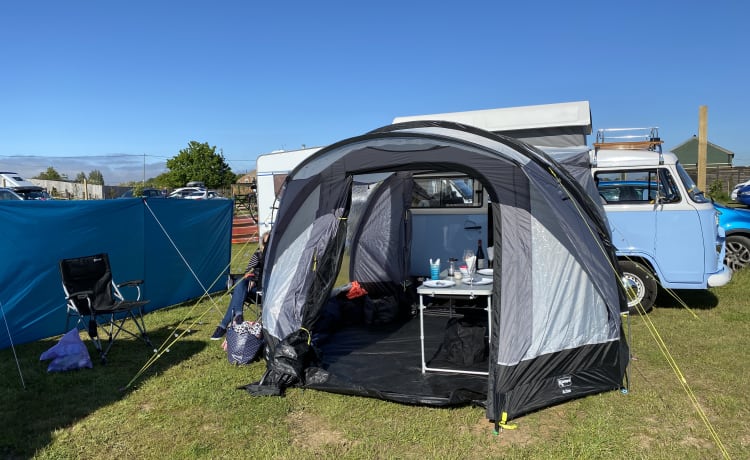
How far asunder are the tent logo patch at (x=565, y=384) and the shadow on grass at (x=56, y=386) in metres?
3.56

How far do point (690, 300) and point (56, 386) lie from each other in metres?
7.56

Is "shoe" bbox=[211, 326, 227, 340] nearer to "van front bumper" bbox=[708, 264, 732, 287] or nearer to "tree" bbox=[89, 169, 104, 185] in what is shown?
"van front bumper" bbox=[708, 264, 732, 287]

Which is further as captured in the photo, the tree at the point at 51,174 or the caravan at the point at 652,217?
the tree at the point at 51,174

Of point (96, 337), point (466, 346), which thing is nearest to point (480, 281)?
point (466, 346)

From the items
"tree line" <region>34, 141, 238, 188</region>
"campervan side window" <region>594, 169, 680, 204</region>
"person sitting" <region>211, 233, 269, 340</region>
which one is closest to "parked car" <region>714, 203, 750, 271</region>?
A: "campervan side window" <region>594, 169, 680, 204</region>

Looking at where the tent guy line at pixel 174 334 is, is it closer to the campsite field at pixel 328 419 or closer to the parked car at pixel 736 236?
the campsite field at pixel 328 419

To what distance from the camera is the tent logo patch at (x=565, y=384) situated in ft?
12.9

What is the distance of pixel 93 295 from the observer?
18.1 ft

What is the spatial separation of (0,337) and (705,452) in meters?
6.44

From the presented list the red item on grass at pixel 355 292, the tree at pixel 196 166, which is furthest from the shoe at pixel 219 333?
the tree at pixel 196 166

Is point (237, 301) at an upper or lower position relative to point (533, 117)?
lower

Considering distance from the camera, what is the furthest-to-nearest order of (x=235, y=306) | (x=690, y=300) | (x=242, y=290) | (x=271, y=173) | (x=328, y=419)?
(x=271, y=173)
(x=690, y=300)
(x=242, y=290)
(x=235, y=306)
(x=328, y=419)

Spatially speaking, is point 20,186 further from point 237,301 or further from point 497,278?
point 497,278

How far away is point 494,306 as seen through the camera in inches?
158
